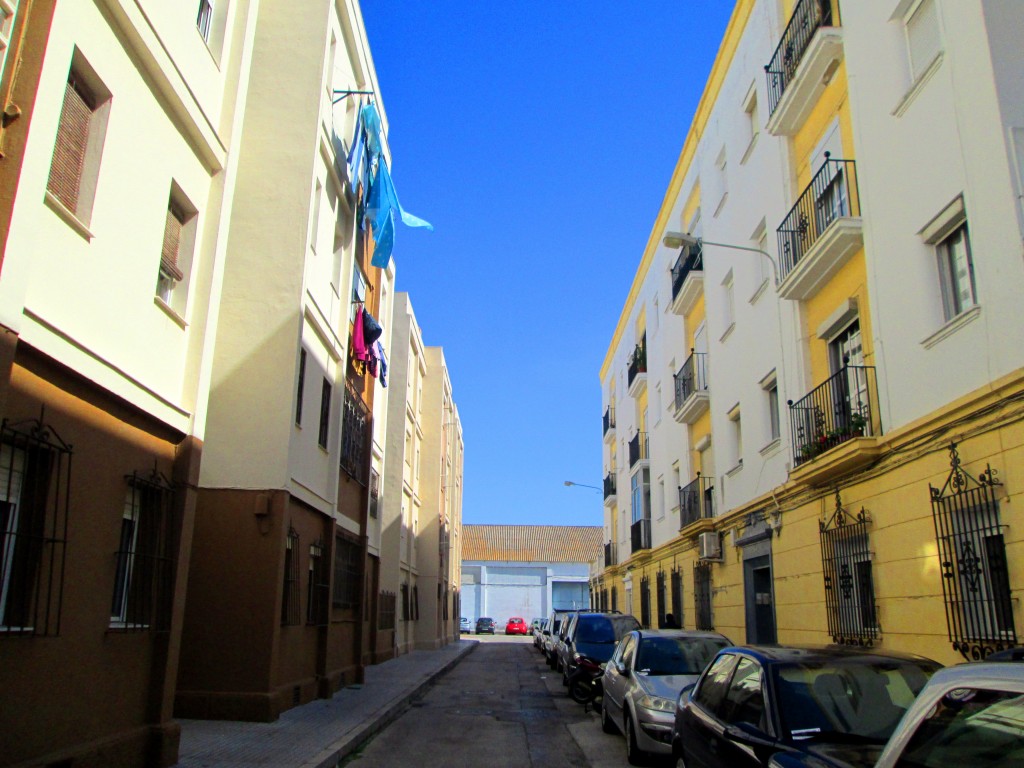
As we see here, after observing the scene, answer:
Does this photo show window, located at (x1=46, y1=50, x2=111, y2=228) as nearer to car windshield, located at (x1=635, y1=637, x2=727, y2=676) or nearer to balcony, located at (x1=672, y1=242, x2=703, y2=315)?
car windshield, located at (x1=635, y1=637, x2=727, y2=676)

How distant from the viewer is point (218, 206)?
392 inches

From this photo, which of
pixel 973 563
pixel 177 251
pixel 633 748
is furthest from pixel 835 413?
pixel 177 251

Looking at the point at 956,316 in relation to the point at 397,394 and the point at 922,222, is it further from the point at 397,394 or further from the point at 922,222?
the point at 397,394

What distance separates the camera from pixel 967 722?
2.88m

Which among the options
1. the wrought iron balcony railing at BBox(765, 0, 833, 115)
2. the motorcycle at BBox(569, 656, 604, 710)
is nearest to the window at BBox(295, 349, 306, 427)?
the motorcycle at BBox(569, 656, 604, 710)

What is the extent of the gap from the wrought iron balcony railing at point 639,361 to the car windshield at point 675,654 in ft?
59.2

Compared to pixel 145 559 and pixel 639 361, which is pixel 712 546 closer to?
pixel 639 361

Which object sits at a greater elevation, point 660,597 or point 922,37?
point 922,37

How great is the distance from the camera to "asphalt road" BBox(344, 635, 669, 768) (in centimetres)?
1004

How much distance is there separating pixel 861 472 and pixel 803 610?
302cm

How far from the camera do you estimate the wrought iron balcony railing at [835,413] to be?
10938mm

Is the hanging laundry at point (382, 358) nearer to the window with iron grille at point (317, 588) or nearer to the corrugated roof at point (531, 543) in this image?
the window with iron grille at point (317, 588)

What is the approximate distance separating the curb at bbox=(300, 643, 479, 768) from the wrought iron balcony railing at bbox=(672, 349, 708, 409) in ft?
30.2

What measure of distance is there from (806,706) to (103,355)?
6278 millimetres
